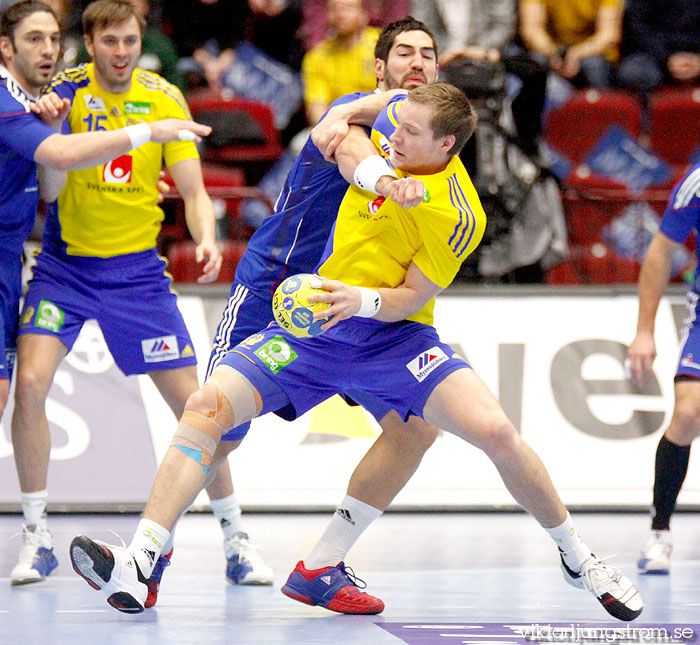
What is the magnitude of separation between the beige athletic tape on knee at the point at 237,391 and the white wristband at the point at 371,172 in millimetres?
815

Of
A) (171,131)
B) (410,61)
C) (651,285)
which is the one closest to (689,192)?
(651,285)

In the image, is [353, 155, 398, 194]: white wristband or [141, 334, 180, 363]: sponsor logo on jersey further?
[141, 334, 180, 363]: sponsor logo on jersey

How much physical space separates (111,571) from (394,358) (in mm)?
1252

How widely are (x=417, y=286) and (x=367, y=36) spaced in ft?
17.1

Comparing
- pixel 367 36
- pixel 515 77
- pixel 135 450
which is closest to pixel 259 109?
pixel 367 36

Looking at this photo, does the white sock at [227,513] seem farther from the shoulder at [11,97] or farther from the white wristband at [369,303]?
the shoulder at [11,97]

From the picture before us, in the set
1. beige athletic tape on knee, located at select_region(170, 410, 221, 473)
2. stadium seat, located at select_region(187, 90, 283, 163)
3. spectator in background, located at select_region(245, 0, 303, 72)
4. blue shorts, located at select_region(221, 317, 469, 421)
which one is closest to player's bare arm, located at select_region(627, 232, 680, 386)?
blue shorts, located at select_region(221, 317, 469, 421)

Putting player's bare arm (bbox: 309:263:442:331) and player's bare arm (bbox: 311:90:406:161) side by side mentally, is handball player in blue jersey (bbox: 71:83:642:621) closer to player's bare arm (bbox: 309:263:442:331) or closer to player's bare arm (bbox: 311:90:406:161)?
player's bare arm (bbox: 309:263:442:331)

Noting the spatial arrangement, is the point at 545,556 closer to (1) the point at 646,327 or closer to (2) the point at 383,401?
(1) the point at 646,327

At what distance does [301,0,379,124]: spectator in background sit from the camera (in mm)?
8805

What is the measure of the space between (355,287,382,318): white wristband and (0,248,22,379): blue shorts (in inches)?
70.1

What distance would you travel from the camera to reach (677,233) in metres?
5.49

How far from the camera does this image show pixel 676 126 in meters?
10.2

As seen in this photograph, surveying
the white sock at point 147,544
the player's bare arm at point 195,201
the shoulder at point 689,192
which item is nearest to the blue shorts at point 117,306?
the player's bare arm at point 195,201
